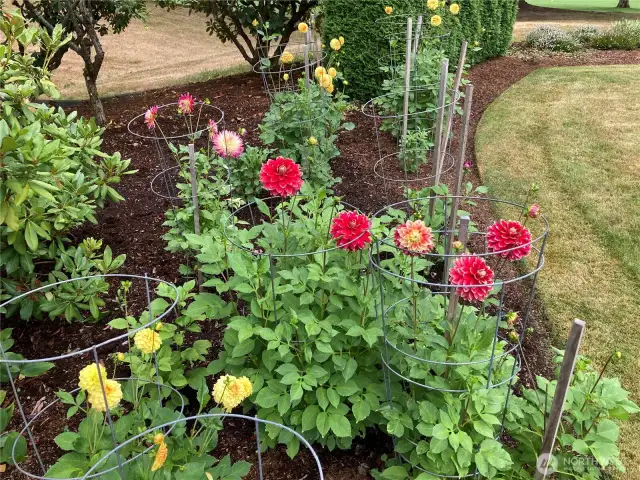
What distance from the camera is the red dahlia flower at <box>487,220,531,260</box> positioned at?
1526mm

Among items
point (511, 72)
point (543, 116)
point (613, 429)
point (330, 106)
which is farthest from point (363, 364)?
point (511, 72)

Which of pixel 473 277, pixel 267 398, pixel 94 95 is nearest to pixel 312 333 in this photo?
pixel 267 398

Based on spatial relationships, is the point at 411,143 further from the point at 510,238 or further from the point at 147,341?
the point at 147,341

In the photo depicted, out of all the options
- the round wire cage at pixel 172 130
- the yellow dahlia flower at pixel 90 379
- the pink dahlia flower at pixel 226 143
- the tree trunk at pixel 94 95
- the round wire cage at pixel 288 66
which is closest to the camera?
the yellow dahlia flower at pixel 90 379

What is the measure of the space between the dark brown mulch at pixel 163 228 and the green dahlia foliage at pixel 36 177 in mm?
290

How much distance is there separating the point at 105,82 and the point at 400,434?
308 inches

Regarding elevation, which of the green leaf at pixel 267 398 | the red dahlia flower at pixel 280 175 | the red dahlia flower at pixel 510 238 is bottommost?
the green leaf at pixel 267 398

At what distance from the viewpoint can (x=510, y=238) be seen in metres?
1.53

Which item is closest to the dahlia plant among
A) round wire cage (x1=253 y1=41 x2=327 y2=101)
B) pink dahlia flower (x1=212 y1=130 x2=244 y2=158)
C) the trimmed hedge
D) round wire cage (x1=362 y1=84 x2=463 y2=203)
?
pink dahlia flower (x1=212 y1=130 x2=244 y2=158)

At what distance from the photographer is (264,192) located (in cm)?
350

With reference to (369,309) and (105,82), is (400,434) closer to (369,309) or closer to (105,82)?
(369,309)

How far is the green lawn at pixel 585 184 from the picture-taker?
8.98 ft

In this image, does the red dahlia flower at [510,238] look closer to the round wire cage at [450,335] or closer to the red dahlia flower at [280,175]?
the round wire cage at [450,335]

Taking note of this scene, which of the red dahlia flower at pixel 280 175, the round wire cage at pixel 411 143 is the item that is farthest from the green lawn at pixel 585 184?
the red dahlia flower at pixel 280 175
